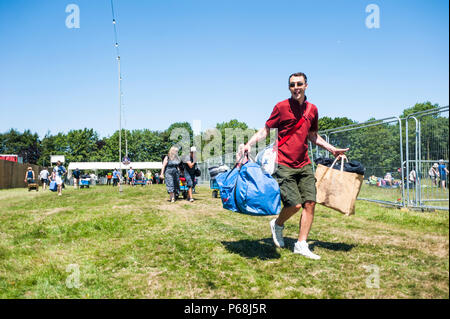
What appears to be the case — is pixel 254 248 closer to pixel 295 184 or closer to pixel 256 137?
pixel 295 184

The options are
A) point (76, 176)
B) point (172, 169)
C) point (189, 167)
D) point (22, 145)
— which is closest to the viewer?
point (172, 169)

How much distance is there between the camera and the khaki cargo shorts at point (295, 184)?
3.45 metres

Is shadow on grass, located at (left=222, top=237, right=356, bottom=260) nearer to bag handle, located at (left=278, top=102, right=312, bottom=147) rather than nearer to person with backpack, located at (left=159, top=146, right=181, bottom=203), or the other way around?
bag handle, located at (left=278, top=102, right=312, bottom=147)

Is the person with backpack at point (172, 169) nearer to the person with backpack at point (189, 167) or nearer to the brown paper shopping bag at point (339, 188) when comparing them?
the person with backpack at point (189, 167)

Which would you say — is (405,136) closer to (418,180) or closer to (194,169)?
(418,180)

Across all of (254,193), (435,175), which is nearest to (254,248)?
(254,193)

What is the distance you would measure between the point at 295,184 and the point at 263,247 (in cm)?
92

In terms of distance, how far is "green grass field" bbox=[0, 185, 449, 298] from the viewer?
171 centimetres

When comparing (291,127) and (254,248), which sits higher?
(291,127)

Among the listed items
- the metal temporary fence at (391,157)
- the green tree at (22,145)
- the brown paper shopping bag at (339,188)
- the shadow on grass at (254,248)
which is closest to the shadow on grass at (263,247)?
the shadow on grass at (254,248)

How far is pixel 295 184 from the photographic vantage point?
3494mm

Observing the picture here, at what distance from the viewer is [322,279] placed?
2.63 meters

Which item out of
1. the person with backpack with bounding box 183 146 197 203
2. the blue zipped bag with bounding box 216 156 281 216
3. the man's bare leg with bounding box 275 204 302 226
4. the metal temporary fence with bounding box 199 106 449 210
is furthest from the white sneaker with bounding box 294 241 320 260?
the person with backpack with bounding box 183 146 197 203
